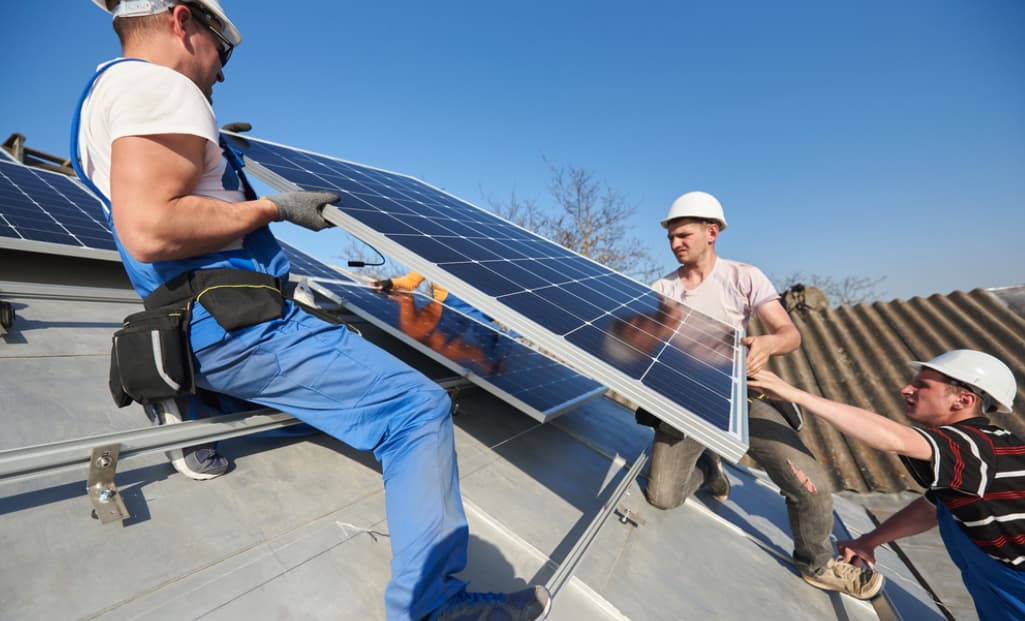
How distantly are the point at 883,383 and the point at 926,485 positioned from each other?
7804 millimetres

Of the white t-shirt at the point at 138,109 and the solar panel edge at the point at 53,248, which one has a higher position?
the white t-shirt at the point at 138,109

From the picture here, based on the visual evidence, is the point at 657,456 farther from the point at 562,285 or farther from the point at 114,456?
the point at 114,456

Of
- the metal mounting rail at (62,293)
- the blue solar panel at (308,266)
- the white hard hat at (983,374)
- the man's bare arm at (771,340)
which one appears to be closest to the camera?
the white hard hat at (983,374)

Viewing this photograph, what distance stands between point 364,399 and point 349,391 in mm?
87

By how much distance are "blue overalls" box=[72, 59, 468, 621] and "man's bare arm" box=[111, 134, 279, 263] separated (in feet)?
0.84

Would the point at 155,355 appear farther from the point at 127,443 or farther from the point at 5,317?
the point at 5,317

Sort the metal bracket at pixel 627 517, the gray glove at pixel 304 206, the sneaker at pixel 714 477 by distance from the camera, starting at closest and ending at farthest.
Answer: the gray glove at pixel 304 206 → the metal bracket at pixel 627 517 → the sneaker at pixel 714 477

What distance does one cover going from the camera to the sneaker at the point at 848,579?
311 centimetres

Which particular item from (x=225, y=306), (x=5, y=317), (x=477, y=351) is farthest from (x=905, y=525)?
(x=5, y=317)

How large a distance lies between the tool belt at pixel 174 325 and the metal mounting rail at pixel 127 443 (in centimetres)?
18

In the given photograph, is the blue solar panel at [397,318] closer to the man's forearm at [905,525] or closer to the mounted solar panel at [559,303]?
the mounted solar panel at [559,303]

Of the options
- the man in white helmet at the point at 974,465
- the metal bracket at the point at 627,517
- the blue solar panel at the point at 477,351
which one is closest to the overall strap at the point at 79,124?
the blue solar panel at the point at 477,351

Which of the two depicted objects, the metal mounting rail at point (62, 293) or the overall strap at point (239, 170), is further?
the metal mounting rail at point (62, 293)

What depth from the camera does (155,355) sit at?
183cm
